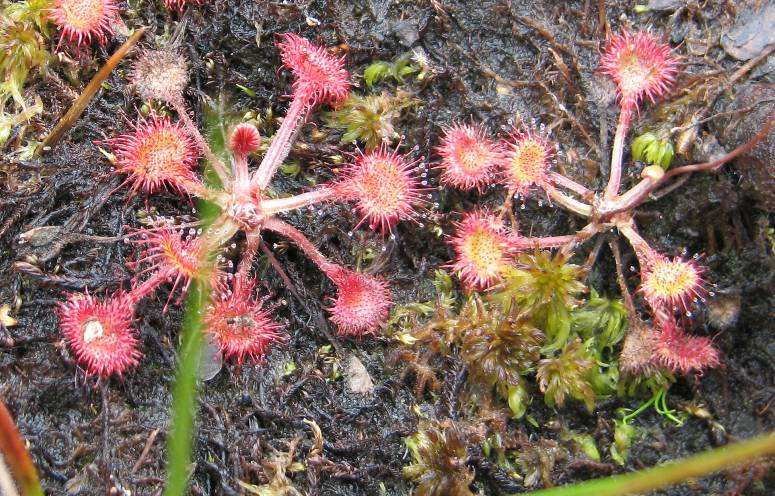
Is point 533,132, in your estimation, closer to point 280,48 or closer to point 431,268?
point 431,268

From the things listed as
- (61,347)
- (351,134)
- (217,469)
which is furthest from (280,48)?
(217,469)

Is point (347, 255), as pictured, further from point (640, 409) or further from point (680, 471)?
point (680, 471)

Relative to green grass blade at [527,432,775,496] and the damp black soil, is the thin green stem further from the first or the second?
green grass blade at [527,432,775,496]

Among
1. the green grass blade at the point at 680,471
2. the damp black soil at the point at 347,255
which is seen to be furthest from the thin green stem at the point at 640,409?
the green grass blade at the point at 680,471

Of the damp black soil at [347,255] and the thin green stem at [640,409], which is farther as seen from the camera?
the thin green stem at [640,409]

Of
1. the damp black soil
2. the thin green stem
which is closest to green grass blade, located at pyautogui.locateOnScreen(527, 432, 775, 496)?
the damp black soil

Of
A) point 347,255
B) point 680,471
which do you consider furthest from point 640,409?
point 680,471

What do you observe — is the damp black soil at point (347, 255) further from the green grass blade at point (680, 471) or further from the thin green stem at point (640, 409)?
the green grass blade at point (680, 471)

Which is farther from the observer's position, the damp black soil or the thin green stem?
the thin green stem
